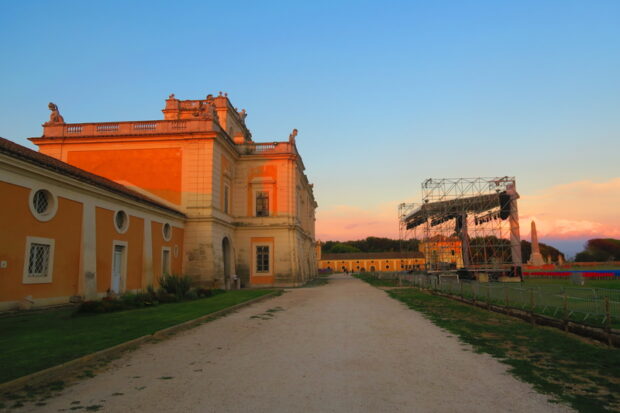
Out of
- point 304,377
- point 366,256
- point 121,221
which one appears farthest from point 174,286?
point 366,256

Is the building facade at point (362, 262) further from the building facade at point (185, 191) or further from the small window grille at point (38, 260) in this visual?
the small window grille at point (38, 260)

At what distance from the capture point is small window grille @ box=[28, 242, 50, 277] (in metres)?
12.7

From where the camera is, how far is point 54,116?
2631 centimetres

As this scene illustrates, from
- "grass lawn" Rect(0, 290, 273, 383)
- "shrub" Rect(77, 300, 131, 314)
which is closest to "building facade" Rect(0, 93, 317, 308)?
"shrub" Rect(77, 300, 131, 314)

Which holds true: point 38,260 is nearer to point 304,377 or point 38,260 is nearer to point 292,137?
point 304,377

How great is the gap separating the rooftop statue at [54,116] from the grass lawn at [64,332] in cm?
1818

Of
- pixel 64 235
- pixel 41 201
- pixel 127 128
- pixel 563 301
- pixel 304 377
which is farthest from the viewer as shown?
pixel 127 128

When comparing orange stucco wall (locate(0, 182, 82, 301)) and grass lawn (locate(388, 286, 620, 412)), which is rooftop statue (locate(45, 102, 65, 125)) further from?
grass lawn (locate(388, 286, 620, 412))

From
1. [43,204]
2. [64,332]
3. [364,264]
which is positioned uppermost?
[43,204]

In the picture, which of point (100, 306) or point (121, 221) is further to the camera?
point (121, 221)

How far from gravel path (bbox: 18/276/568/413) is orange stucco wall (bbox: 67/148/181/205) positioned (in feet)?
59.4

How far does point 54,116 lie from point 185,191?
1009cm

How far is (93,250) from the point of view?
15.5 m

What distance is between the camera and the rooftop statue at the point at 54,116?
26000mm
